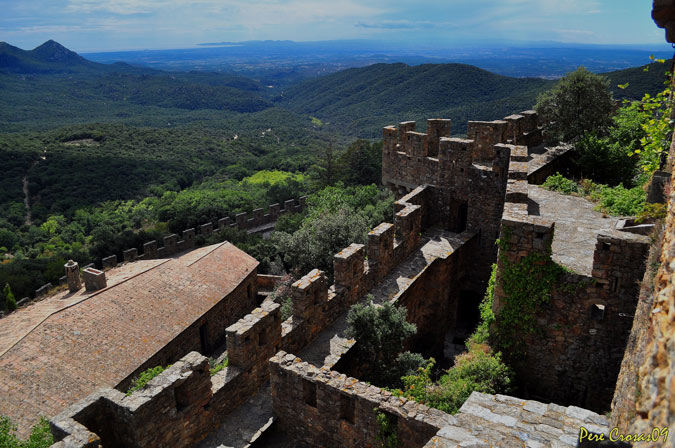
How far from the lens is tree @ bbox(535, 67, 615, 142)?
1630 centimetres

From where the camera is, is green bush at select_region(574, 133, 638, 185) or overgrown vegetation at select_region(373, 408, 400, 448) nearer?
overgrown vegetation at select_region(373, 408, 400, 448)

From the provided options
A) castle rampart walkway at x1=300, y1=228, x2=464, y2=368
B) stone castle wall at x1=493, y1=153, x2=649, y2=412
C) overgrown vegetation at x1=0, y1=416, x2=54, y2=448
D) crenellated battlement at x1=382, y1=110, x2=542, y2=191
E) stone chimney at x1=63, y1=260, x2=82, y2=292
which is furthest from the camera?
stone chimney at x1=63, y1=260, x2=82, y2=292

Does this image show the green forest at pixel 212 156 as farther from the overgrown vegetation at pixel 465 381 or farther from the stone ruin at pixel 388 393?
the overgrown vegetation at pixel 465 381

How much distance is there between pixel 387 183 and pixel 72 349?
37.3 feet

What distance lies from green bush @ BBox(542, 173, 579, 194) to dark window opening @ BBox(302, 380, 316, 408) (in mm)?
8718

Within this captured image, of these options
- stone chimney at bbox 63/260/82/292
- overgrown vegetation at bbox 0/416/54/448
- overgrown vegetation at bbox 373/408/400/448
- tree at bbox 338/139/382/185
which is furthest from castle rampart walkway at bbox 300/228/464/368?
stone chimney at bbox 63/260/82/292

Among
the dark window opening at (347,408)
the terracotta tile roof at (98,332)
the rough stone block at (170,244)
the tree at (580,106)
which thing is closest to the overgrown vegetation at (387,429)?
the dark window opening at (347,408)

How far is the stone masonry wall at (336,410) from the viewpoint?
20.3 ft

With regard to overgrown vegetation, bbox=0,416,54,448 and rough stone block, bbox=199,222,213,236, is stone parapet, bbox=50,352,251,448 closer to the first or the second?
overgrown vegetation, bbox=0,416,54,448

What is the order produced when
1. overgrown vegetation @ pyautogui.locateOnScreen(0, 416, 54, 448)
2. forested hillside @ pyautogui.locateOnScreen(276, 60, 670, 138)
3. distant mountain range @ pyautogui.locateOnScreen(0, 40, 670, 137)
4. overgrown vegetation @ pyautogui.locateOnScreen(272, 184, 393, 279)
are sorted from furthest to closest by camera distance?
distant mountain range @ pyautogui.locateOnScreen(0, 40, 670, 137)
forested hillside @ pyautogui.locateOnScreen(276, 60, 670, 138)
overgrown vegetation @ pyautogui.locateOnScreen(272, 184, 393, 279)
overgrown vegetation @ pyautogui.locateOnScreen(0, 416, 54, 448)

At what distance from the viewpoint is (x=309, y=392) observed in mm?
7250

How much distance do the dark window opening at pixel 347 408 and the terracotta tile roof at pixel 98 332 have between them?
344 inches

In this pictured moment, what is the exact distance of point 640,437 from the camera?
2592 mm

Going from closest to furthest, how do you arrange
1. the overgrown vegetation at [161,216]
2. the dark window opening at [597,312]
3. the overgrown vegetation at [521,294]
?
the dark window opening at [597,312] < the overgrown vegetation at [521,294] < the overgrown vegetation at [161,216]
